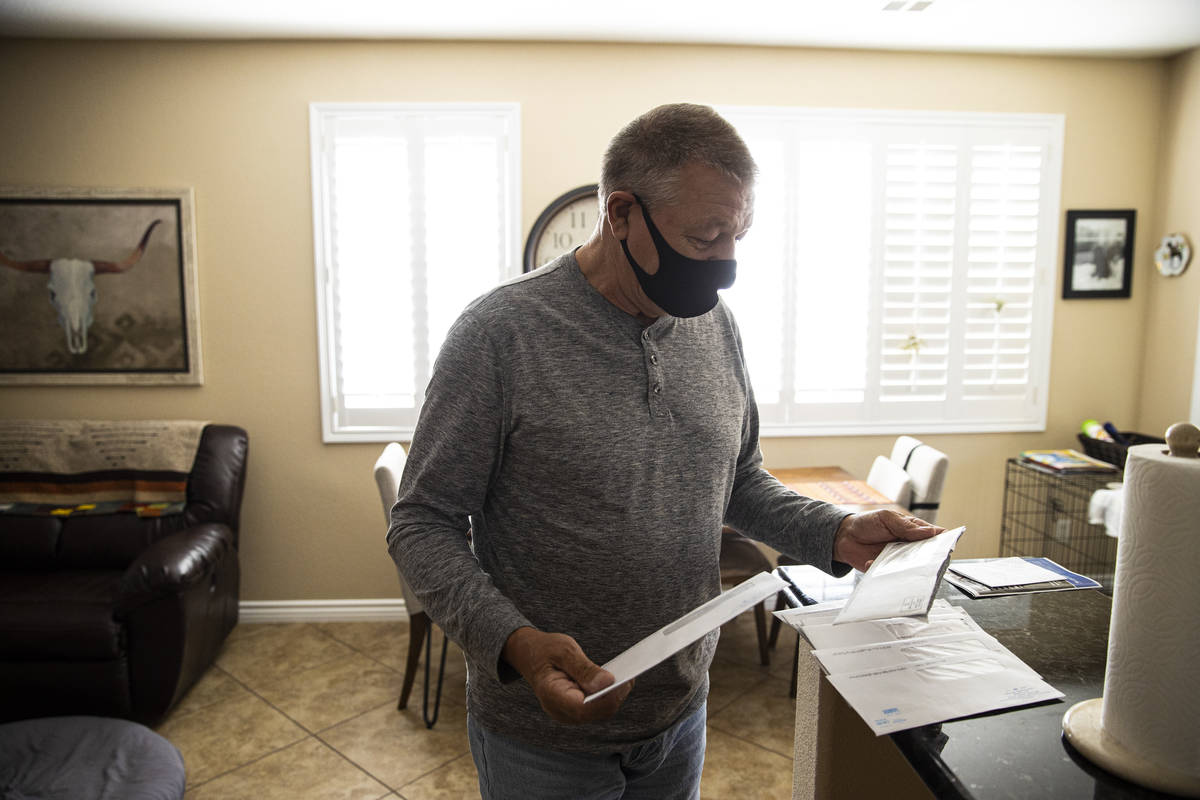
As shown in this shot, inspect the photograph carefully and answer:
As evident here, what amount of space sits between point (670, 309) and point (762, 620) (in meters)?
2.22

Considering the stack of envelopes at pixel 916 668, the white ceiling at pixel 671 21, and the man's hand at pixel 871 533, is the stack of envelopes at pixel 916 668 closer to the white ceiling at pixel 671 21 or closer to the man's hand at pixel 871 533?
the man's hand at pixel 871 533

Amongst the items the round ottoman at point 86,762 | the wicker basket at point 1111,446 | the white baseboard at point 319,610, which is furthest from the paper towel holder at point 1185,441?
the white baseboard at point 319,610

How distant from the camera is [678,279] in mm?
1019

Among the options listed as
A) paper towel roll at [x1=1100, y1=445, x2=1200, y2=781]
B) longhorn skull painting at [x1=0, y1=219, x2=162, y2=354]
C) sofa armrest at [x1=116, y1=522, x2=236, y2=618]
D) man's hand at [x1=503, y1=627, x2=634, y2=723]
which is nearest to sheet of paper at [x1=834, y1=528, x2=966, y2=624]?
paper towel roll at [x1=1100, y1=445, x2=1200, y2=781]

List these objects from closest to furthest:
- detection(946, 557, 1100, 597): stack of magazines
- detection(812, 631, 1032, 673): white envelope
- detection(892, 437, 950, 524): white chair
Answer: detection(812, 631, 1032, 673): white envelope
detection(946, 557, 1100, 597): stack of magazines
detection(892, 437, 950, 524): white chair

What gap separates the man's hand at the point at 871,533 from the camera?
99cm

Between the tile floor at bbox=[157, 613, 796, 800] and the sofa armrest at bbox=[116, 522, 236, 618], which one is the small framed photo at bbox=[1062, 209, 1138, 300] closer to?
the tile floor at bbox=[157, 613, 796, 800]

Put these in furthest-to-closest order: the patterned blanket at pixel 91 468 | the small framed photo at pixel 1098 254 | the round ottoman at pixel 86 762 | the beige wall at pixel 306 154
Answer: the small framed photo at pixel 1098 254
the beige wall at pixel 306 154
the patterned blanket at pixel 91 468
the round ottoman at pixel 86 762

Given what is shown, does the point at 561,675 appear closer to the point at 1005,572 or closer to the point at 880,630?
the point at 880,630

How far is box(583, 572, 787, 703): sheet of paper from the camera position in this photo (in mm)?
741

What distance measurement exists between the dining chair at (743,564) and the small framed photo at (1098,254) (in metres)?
1.93

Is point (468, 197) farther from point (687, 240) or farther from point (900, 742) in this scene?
point (900, 742)

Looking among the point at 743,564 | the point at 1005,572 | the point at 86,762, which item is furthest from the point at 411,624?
the point at 1005,572

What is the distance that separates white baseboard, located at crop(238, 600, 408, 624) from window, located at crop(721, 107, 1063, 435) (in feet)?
6.23
